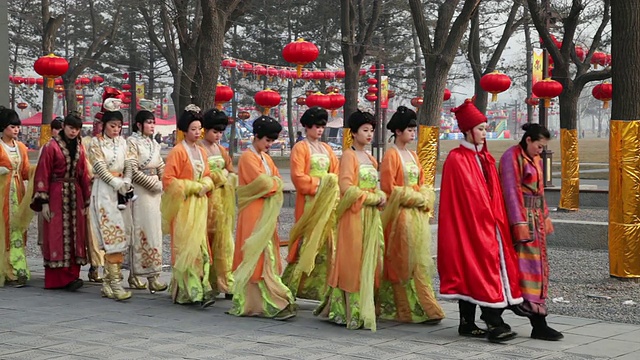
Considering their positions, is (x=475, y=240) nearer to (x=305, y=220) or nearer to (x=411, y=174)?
(x=411, y=174)

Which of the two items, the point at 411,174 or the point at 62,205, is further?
the point at 62,205

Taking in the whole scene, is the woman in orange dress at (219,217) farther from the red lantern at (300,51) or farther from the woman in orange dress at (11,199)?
the red lantern at (300,51)

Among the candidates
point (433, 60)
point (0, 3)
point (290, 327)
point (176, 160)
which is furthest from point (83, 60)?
point (290, 327)

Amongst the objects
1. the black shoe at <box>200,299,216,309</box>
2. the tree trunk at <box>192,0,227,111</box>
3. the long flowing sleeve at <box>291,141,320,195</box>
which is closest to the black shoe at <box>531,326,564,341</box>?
the long flowing sleeve at <box>291,141,320,195</box>

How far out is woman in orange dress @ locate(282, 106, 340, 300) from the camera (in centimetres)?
777

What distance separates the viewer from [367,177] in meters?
7.43

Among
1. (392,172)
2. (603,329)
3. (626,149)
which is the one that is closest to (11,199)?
(392,172)

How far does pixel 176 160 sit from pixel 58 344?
2.20 metres

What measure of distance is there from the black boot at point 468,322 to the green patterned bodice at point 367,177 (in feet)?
3.88

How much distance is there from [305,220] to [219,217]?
102 cm

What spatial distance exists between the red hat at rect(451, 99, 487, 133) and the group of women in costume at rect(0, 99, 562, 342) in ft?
0.04

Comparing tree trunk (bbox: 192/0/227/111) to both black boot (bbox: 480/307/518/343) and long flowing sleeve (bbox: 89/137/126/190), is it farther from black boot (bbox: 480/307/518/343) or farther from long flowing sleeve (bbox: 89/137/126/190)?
black boot (bbox: 480/307/518/343)

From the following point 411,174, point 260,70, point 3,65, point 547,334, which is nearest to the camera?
point 547,334

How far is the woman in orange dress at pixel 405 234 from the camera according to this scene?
24.0 feet
